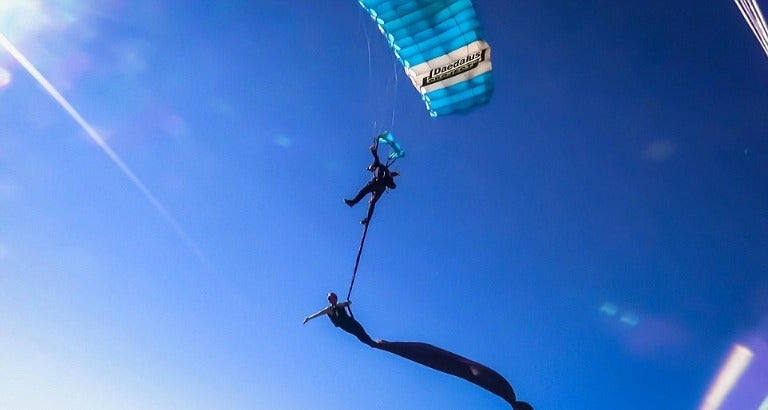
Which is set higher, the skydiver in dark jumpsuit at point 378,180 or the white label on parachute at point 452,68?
the white label on parachute at point 452,68

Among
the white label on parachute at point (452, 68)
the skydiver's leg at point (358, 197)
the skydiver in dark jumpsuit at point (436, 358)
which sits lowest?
the skydiver in dark jumpsuit at point (436, 358)

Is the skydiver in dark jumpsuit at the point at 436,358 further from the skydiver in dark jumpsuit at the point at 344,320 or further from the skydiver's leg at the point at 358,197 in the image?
the skydiver's leg at the point at 358,197

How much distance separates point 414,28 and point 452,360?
6.28 metres

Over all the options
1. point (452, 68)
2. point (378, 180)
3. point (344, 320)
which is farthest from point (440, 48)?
point (344, 320)

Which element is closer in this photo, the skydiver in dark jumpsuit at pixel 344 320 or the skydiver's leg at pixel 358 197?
the skydiver in dark jumpsuit at pixel 344 320

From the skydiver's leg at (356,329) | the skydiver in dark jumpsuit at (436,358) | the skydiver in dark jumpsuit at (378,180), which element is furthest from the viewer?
the skydiver in dark jumpsuit at (378,180)

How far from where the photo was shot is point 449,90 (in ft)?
33.9

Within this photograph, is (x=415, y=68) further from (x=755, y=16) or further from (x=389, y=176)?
(x=755, y=16)

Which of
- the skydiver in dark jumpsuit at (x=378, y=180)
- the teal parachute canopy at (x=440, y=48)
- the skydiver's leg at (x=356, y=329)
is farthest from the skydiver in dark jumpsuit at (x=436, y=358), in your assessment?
the teal parachute canopy at (x=440, y=48)

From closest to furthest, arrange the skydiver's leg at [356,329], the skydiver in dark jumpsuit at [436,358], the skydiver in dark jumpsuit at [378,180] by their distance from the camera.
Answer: the skydiver in dark jumpsuit at [436,358]
the skydiver's leg at [356,329]
the skydiver in dark jumpsuit at [378,180]

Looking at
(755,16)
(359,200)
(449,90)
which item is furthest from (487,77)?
(755,16)

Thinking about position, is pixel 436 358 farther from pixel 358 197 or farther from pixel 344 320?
pixel 358 197

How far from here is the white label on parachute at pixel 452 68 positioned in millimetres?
9500

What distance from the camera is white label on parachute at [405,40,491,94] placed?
9500 mm
